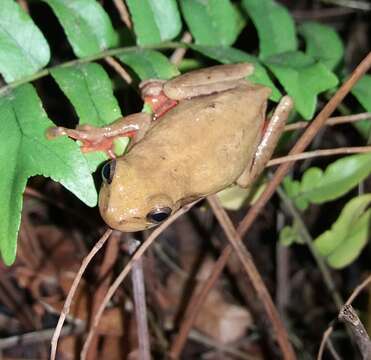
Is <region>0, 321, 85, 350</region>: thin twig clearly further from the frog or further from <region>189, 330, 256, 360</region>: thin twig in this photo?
the frog

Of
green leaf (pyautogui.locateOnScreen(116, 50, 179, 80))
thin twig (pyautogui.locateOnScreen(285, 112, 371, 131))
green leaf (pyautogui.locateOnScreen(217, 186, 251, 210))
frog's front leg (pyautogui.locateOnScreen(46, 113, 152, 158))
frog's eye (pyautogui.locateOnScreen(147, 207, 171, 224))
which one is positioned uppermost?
green leaf (pyautogui.locateOnScreen(116, 50, 179, 80))

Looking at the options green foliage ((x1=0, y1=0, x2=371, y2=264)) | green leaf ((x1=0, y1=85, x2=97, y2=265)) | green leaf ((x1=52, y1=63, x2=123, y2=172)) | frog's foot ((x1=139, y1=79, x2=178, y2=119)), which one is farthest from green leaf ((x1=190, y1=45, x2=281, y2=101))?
green leaf ((x1=0, y1=85, x2=97, y2=265))

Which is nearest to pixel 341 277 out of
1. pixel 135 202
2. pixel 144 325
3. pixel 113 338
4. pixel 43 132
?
pixel 113 338

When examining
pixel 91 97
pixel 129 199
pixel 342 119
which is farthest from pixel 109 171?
pixel 342 119

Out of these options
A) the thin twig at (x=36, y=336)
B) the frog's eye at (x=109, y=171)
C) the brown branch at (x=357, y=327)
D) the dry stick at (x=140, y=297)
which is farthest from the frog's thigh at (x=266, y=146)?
the thin twig at (x=36, y=336)

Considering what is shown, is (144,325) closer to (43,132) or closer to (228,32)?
(43,132)

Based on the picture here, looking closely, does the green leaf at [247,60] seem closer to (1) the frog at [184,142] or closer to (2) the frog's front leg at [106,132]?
(1) the frog at [184,142]
